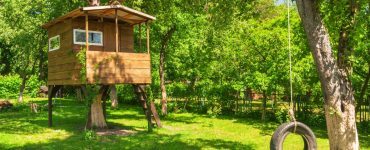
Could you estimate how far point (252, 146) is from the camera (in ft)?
43.9

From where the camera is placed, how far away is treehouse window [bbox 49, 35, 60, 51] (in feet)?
58.7

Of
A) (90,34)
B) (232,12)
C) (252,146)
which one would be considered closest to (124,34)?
(90,34)

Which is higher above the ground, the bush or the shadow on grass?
the bush

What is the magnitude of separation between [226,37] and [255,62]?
5.19 m

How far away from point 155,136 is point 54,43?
7195mm

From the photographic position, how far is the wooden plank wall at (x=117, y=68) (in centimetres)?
1504

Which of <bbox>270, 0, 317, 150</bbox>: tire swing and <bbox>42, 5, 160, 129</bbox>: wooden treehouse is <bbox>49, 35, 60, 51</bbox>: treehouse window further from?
<bbox>270, 0, 317, 150</bbox>: tire swing

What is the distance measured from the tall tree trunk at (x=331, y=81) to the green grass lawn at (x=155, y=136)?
16.4 ft

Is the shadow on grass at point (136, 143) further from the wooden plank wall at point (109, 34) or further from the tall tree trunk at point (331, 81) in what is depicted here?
the tall tree trunk at point (331, 81)

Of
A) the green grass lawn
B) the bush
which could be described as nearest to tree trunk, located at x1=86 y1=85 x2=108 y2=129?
the green grass lawn

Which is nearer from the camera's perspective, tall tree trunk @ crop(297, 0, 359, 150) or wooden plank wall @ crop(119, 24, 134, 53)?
tall tree trunk @ crop(297, 0, 359, 150)

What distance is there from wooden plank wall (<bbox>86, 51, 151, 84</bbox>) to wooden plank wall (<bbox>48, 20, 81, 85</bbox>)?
820 mm

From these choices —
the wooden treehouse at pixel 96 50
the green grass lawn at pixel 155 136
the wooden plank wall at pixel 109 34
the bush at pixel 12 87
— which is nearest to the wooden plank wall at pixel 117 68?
the wooden treehouse at pixel 96 50

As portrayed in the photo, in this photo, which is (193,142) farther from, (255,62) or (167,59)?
(167,59)
